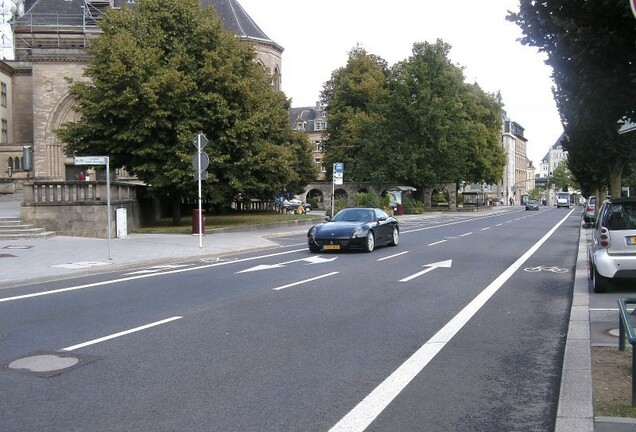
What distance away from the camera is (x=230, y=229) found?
3062 centimetres

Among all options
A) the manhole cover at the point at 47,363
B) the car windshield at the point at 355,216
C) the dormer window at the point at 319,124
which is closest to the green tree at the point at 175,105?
the car windshield at the point at 355,216

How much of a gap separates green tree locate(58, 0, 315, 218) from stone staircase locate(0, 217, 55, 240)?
18.7 feet

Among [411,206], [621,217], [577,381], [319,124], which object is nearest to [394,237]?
[621,217]

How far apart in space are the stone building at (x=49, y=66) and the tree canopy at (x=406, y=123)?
12.2m

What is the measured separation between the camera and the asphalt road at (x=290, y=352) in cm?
495

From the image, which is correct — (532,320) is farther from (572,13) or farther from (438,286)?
(572,13)

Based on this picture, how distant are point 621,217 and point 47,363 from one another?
950 centimetres

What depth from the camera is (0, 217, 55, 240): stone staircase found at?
22.9m

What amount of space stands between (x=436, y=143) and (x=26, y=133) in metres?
40.5

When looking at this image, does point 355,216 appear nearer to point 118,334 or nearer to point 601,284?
point 601,284

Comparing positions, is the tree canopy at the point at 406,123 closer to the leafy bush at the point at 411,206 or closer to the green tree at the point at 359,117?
the green tree at the point at 359,117

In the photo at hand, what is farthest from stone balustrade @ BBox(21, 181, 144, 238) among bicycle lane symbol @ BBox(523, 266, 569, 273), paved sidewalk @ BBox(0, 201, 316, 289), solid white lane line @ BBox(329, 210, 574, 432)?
solid white lane line @ BBox(329, 210, 574, 432)

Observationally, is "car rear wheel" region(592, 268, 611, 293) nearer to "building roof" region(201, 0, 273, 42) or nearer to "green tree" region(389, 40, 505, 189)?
"building roof" region(201, 0, 273, 42)

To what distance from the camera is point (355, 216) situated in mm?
20750
